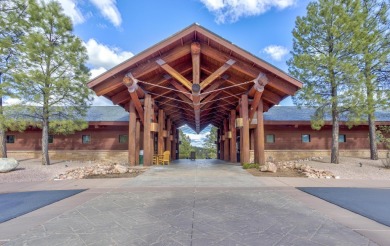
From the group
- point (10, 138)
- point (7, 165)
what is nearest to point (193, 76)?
point (7, 165)

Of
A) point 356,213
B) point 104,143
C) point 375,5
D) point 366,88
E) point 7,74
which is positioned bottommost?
point 356,213

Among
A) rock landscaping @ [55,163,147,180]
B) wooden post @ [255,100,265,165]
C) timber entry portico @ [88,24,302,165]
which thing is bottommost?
rock landscaping @ [55,163,147,180]

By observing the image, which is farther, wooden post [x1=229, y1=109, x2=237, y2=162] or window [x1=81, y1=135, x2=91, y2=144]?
window [x1=81, y1=135, x2=91, y2=144]

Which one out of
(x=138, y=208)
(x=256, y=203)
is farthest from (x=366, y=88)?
(x=138, y=208)

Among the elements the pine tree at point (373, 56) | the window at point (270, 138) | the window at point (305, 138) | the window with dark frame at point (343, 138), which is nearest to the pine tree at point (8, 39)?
the window at point (270, 138)

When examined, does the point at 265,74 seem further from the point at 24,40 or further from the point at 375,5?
the point at 24,40

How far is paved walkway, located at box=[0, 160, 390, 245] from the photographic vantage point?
2.89 meters

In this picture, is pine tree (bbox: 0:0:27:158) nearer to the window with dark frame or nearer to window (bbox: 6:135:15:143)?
window (bbox: 6:135:15:143)

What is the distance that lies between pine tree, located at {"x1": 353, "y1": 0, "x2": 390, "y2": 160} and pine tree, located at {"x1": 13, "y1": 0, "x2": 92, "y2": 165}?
54.7ft

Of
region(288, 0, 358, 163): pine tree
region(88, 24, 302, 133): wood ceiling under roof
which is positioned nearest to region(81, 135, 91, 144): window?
region(88, 24, 302, 133): wood ceiling under roof

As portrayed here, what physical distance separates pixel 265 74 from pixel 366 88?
23.8ft

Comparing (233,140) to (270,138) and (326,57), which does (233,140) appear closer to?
(270,138)

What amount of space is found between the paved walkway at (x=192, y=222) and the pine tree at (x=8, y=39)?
1056 cm

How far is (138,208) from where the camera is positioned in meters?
4.31
